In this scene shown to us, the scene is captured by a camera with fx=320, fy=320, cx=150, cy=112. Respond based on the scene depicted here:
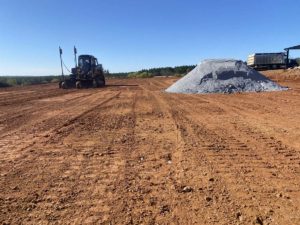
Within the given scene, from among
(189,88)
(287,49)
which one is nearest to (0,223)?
(189,88)

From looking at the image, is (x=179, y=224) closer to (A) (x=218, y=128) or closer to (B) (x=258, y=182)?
(B) (x=258, y=182)

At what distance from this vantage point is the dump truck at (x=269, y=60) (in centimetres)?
4884

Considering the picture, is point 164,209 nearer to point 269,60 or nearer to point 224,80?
point 224,80

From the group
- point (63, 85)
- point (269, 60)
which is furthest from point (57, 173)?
point (269, 60)

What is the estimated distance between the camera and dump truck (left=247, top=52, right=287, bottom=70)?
48.8m

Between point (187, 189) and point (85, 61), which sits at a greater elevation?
point (85, 61)

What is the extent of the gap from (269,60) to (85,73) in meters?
32.0

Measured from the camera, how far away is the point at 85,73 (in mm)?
28938

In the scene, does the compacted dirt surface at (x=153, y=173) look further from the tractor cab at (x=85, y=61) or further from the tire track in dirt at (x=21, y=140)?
the tractor cab at (x=85, y=61)

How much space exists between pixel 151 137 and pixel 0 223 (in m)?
4.08

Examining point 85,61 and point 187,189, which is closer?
point 187,189

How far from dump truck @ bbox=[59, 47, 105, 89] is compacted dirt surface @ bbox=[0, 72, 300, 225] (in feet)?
69.2

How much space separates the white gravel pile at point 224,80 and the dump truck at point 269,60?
2925 centimetres

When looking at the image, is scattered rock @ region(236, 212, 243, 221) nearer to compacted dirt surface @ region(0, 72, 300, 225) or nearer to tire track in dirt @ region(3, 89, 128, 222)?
compacted dirt surface @ region(0, 72, 300, 225)
